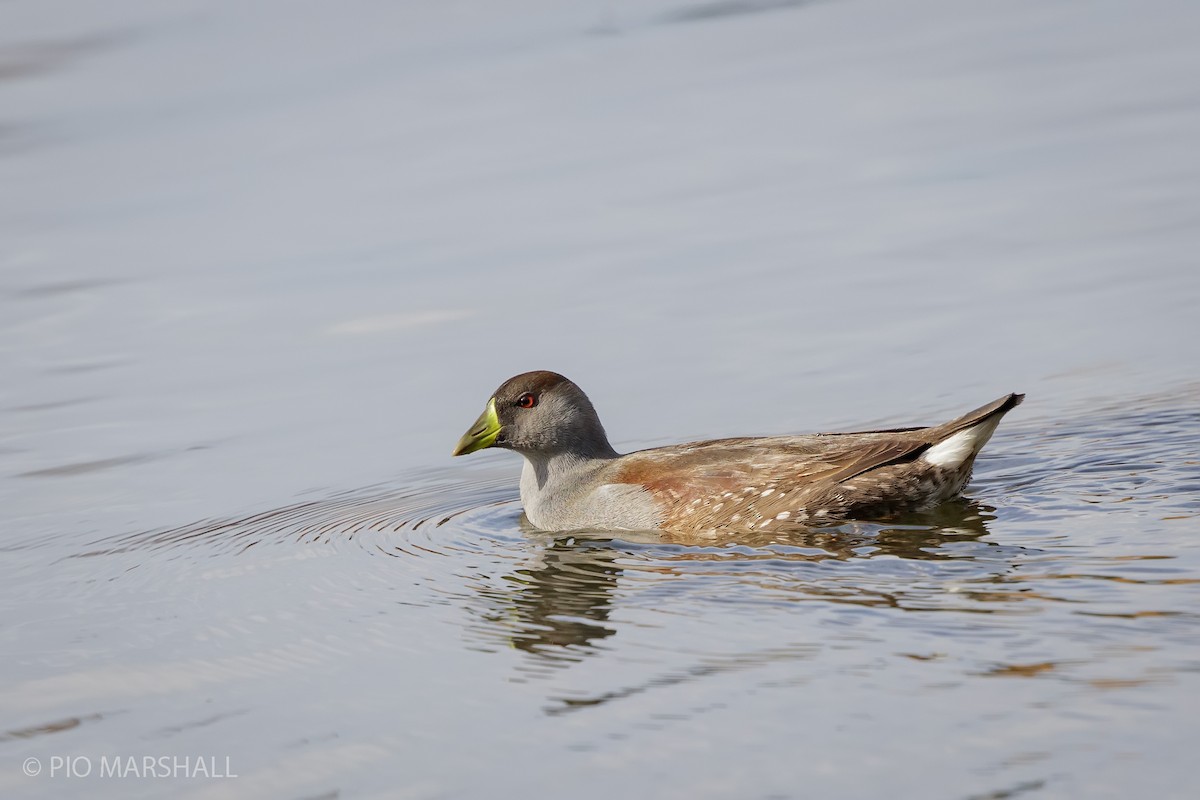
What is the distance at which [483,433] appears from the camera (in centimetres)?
1020

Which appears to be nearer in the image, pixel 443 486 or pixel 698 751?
pixel 698 751

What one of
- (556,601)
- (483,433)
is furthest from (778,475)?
(483,433)

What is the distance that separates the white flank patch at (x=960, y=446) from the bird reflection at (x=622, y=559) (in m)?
0.30

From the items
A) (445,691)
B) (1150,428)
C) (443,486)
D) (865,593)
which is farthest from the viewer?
(443,486)

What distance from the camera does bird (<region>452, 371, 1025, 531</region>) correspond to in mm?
8789

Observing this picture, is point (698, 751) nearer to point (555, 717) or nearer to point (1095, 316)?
point (555, 717)

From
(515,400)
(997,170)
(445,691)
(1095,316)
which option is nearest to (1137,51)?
(997,170)

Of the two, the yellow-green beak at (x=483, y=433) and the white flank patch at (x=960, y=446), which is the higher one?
the yellow-green beak at (x=483, y=433)

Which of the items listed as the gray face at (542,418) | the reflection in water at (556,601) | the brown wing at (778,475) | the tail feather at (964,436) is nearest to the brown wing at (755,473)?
the brown wing at (778,475)

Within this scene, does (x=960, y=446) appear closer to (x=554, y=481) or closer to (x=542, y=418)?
(x=554, y=481)

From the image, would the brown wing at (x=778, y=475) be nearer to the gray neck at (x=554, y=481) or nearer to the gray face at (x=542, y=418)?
the gray neck at (x=554, y=481)

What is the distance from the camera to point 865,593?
282 inches

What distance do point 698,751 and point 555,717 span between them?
74 cm

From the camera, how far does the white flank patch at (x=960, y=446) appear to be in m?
8.58
